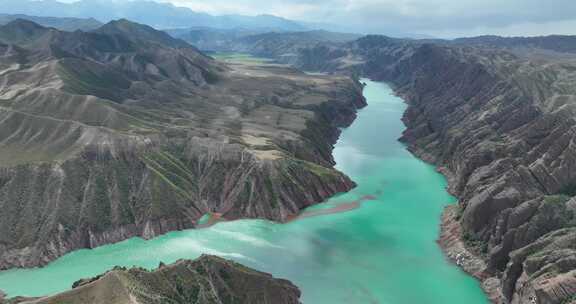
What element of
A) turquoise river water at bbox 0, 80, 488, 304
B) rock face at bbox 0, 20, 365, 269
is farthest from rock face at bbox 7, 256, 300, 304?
rock face at bbox 0, 20, 365, 269

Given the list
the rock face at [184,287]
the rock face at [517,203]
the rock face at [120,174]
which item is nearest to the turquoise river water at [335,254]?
the rock face at [120,174]

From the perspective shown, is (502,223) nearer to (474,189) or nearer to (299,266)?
(474,189)

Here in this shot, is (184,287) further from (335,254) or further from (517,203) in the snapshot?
(517,203)

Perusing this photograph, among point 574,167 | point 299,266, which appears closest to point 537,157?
point 574,167

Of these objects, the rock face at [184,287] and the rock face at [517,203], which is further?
the rock face at [517,203]

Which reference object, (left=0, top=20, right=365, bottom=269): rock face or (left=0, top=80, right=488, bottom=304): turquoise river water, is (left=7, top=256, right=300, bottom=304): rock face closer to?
(left=0, top=80, right=488, bottom=304): turquoise river water

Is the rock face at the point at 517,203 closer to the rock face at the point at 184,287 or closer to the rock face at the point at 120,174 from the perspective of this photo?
the rock face at the point at 120,174
